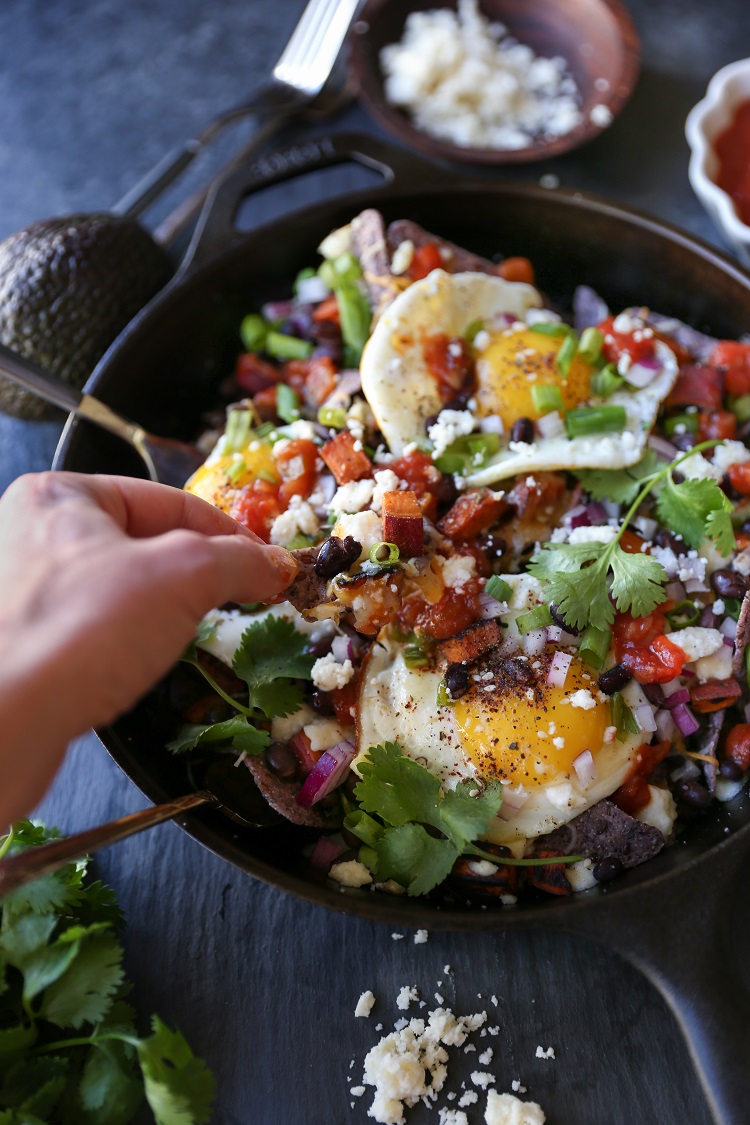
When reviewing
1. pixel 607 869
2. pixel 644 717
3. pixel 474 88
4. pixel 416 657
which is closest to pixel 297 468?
pixel 416 657

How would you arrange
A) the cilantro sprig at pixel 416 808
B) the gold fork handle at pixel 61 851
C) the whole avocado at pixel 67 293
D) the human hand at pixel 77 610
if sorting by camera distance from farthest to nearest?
1. the whole avocado at pixel 67 293
2. the cilantro sprig at pixel 416 808
3. the gold fork handle at pixel 61 851
4. the human hand at pixel 77 610

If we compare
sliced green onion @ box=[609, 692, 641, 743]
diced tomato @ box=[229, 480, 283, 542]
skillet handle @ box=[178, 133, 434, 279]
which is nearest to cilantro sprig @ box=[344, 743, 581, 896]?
sliced green onion @ box=[609, 692, 641, 743]

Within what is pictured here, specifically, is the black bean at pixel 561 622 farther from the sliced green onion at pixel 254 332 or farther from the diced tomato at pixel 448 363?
the sliced green onion at pixel 254 332

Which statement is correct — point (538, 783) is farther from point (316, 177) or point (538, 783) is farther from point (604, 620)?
point (316, 177)

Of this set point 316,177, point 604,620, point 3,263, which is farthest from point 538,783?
point 316,177

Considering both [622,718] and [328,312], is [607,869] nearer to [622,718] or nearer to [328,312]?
[622,718]

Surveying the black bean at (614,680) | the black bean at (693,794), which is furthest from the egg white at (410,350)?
the black bean at (693,794)
